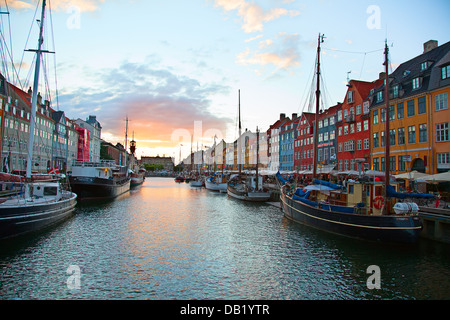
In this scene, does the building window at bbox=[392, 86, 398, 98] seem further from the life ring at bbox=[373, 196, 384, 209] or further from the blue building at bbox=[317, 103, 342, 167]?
the life ring at bbox=[373, 196, 384, 209]

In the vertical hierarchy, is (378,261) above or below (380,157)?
below

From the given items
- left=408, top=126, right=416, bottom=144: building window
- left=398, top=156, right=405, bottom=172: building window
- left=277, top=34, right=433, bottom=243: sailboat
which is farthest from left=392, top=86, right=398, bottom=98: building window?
left=277, top=34, right=433, bottom=243: sailboat

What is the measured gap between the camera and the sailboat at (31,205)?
62.0 ft

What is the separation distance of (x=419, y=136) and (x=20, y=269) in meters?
41.3

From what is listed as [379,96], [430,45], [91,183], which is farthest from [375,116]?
[91,183]

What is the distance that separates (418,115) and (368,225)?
25.0 metres

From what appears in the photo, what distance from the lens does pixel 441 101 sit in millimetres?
33531

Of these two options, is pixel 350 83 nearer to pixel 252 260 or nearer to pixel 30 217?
pixel 252 260

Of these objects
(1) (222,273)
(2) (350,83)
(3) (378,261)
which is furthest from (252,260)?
(2) (350,83)

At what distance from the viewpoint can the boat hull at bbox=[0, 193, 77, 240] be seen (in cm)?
1853

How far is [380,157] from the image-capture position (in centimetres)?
4391

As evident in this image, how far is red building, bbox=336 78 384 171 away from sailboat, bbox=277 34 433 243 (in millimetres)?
26231

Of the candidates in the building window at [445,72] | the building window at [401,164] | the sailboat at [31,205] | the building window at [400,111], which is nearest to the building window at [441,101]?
the building window at [445,72]

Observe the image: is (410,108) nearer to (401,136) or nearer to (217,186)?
(401,136)
